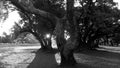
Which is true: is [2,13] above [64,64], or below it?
above

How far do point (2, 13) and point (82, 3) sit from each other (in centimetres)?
1511

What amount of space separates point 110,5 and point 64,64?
61.0ft

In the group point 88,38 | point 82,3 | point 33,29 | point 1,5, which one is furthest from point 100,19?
point 1,5

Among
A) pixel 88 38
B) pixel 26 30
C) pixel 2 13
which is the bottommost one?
pixel 88 38

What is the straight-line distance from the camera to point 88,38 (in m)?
31.3

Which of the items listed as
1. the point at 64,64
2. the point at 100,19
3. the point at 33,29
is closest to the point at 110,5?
the point at 100,19

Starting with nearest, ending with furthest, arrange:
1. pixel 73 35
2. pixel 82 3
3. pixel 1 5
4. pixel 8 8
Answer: pixel 73 35 → pixel 1 5 → pixel 8 8 → pixel 82 3

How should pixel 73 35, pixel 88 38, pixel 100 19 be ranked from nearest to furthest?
pixel 73 35
pixel 100 19
pixel 88 38

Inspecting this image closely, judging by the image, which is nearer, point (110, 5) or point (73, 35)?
point (73, 35)

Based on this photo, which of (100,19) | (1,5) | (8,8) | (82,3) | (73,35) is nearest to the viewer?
(73,35)

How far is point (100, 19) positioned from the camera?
958 inches

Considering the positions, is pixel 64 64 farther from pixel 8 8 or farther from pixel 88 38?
pixel 88 38

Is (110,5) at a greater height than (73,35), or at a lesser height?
greater

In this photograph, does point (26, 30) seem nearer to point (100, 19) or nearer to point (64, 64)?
point (100, 19)
